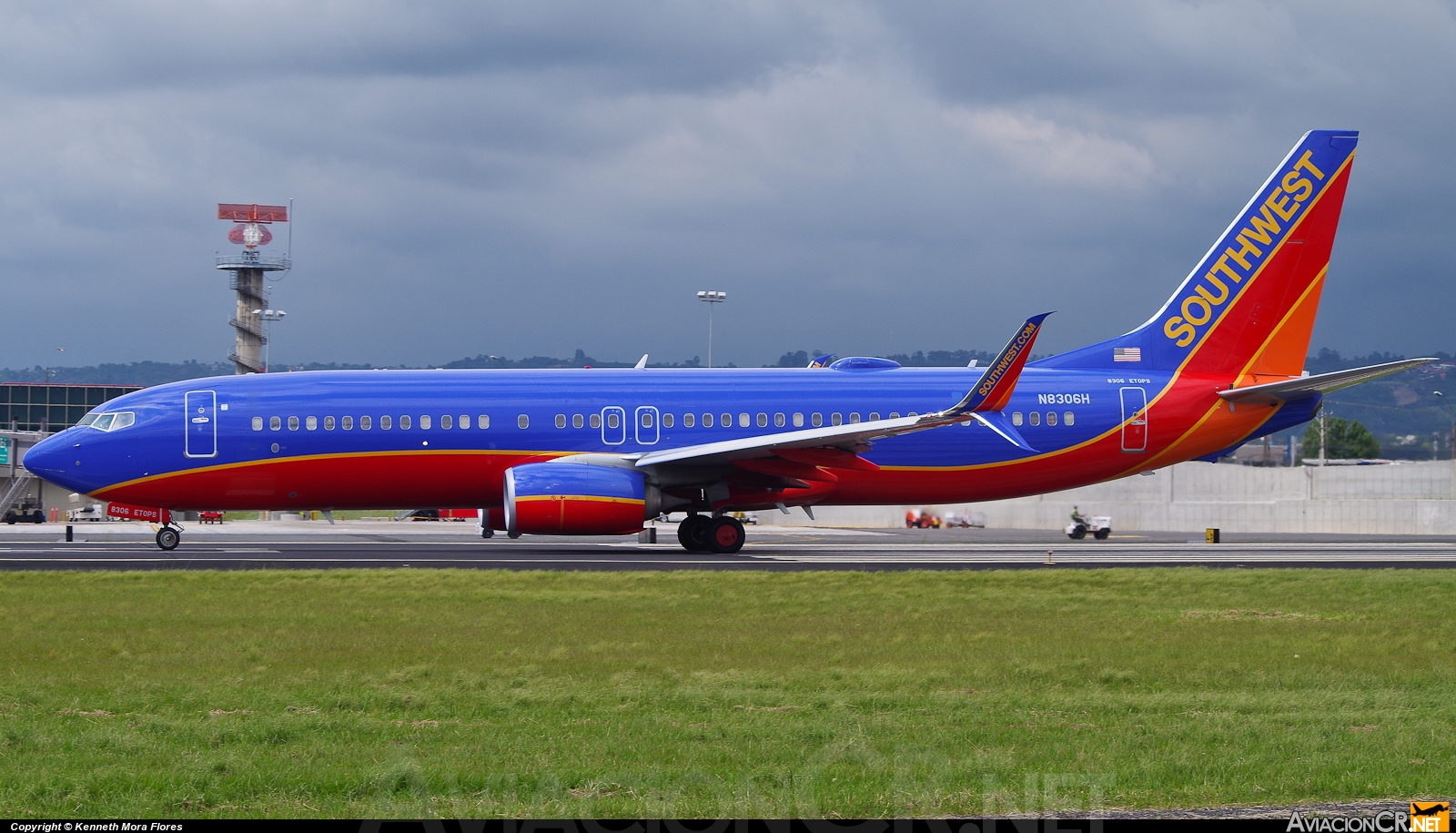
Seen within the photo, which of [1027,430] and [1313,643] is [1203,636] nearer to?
[1313,643]

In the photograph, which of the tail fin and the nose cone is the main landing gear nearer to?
the tail fin

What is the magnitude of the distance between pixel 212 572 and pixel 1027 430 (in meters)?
17.6

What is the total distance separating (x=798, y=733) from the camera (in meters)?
8.52

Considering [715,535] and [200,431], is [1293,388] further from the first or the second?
[200,431]

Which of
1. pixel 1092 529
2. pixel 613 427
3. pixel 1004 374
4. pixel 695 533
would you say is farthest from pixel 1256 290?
pixel 1092 529

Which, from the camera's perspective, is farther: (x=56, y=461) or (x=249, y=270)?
(x=249, y=270)

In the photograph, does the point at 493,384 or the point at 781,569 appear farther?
the point at 493,384

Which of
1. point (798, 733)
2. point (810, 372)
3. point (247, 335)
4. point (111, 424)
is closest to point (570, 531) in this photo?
point (810, 372)

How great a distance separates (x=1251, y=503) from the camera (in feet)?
224

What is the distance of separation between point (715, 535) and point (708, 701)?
18.2 meters

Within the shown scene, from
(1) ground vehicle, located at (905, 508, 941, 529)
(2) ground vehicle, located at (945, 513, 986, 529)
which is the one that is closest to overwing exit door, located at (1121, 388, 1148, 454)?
(1) ground vehicle, located at (905, 508, 941, 529)

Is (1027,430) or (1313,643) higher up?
(1027,430)

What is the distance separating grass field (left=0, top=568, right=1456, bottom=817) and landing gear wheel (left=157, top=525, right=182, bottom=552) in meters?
11.4

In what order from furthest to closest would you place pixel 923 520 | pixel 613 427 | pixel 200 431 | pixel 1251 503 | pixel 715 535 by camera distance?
1. pixel 1251 503
2. pixel 923 520
3. pixel 613 427
4. pixel 715 535
5. pixel 200 431
